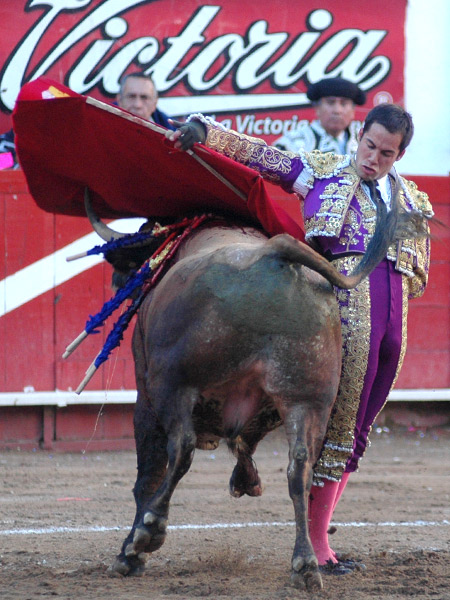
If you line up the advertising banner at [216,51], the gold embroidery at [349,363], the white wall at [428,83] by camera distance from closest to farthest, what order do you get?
1. the gold embroidery at [349,363]
2. the advertising banner at [216,51]
3. the white wall at [428,83]

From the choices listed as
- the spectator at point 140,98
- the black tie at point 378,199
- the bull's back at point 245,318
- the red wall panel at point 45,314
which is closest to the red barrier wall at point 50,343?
the red wall panel at point 45,314

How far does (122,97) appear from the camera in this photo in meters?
5.50

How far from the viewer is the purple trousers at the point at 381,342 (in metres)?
3.38

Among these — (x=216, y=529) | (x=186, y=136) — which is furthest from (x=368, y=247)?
(x=216, y=529)

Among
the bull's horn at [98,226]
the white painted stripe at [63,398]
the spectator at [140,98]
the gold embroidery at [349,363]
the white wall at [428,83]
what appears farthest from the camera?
the white wall at [428,83]

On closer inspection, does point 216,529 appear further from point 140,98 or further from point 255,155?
point 140,98

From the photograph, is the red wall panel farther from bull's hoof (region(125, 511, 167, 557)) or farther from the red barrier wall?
bull's hoof (region(125, 511, 167, 557))

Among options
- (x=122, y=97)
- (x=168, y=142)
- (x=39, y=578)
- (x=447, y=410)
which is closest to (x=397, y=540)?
(x=39, y=578)

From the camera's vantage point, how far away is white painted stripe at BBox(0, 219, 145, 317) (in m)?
6.43

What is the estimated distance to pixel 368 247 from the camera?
3.16m

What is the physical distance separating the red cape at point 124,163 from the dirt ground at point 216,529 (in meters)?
1.20

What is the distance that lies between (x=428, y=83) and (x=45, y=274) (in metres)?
3.00

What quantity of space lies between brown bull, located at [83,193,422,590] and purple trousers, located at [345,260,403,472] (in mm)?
275

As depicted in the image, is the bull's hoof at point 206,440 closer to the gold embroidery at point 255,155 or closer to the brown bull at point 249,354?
the brown bull at point 249,354
